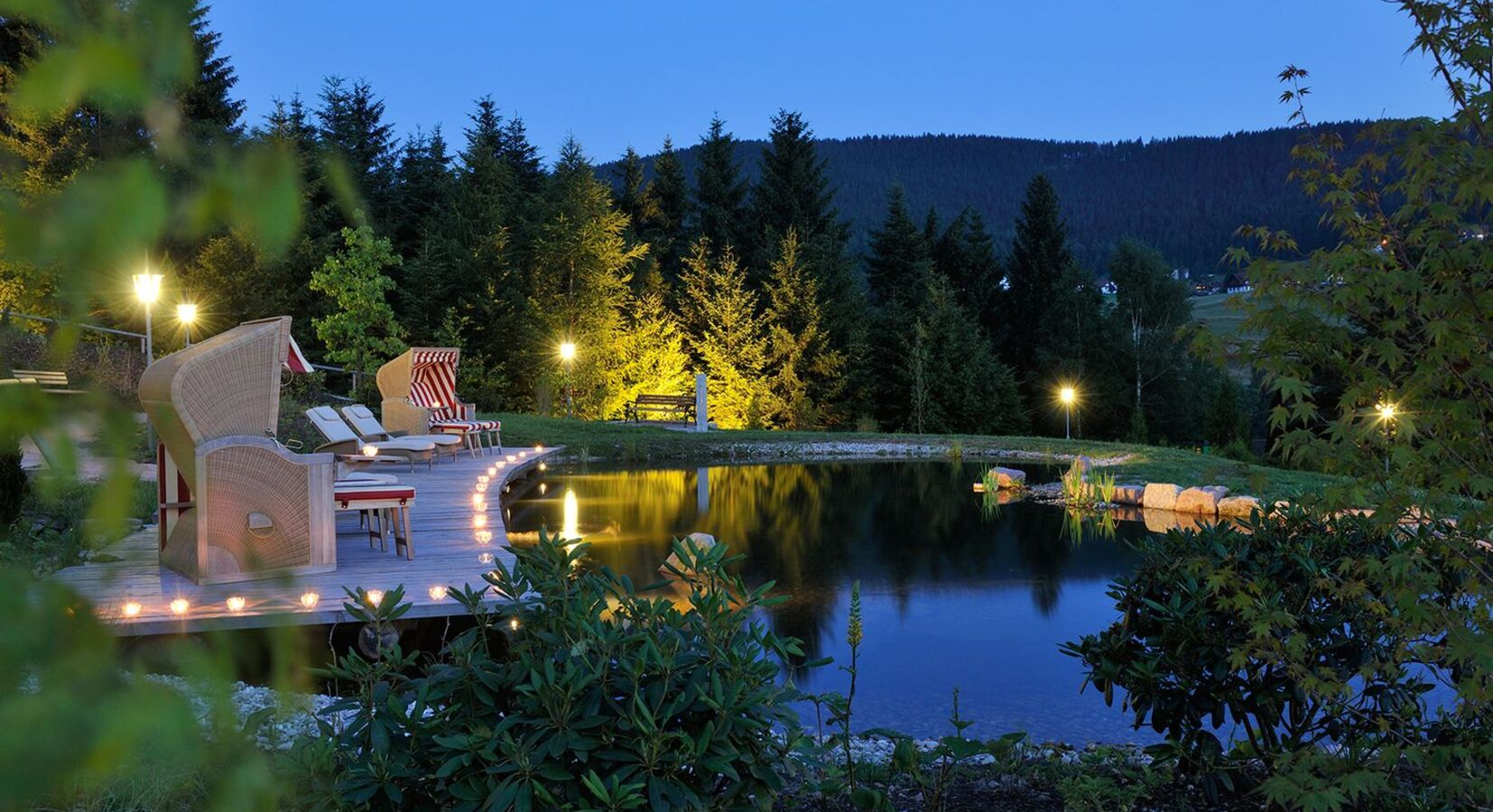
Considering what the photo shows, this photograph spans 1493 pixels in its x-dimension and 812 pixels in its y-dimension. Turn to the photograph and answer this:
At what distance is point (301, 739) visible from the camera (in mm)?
2072

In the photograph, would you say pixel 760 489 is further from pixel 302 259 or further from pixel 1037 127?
pixel 1037 127

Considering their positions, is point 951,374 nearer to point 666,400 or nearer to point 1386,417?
point 666,400

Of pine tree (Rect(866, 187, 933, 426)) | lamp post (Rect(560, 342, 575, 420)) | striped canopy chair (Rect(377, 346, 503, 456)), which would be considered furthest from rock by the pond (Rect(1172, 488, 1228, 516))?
pine tree (Rect(866, 187, 933, 426))

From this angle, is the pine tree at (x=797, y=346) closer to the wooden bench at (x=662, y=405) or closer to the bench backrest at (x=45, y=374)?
the wooden bench at (x=662, y=405)

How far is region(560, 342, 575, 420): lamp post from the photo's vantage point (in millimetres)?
22000

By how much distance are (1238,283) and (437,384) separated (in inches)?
524

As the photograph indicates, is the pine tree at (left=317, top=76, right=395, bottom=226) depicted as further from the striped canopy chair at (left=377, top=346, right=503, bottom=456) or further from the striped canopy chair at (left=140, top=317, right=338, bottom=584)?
the striped canopy chair at (left=140, top=317, right=338, bottom=584)

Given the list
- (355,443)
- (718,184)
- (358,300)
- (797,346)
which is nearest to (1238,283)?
(355,443)

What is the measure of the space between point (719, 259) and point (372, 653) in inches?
984

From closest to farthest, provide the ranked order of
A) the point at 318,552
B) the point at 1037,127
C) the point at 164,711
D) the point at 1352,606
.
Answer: the point at 164,711, the point at 1352,606, the point at 318,552, the point at 1037,127

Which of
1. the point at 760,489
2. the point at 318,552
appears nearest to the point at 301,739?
the point at 318,552

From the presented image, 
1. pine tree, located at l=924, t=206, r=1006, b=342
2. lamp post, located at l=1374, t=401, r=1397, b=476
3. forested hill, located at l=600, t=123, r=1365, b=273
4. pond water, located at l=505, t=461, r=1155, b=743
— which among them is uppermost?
forested hill, located at l=600, t=123, r=1365, b=273

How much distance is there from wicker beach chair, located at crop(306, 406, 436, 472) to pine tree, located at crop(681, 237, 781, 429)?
14.5m

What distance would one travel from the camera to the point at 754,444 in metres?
19.1
